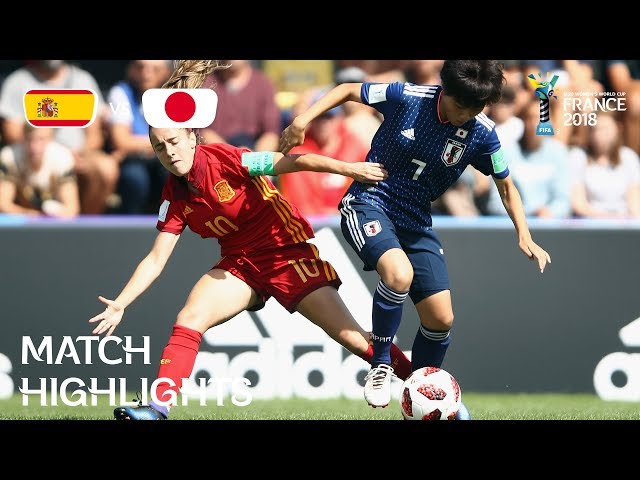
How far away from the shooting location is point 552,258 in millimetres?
9414

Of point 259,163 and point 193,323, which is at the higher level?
point 259,163

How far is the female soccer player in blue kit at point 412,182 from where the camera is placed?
6.76 m

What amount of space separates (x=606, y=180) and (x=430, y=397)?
3475mm

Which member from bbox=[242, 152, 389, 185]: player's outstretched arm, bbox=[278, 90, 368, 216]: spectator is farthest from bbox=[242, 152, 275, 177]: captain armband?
bbox=[278, 90, 368, 216]: spectator

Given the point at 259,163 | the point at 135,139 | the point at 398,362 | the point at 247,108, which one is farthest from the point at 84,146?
the point at 398,362

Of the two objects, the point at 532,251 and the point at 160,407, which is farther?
the point at 532,251

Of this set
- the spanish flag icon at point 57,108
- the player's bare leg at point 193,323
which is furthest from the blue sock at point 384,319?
the spanish flag icon at point 57,108

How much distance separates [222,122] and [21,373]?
247 cm

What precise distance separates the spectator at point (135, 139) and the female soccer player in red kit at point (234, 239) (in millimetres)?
2020

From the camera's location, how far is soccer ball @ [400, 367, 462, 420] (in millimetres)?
6695

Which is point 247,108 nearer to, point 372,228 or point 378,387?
point 372,228

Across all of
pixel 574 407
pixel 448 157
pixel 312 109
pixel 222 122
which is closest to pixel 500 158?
pixel 448 157

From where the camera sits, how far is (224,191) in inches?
278

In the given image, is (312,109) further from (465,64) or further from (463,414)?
(463,414)
